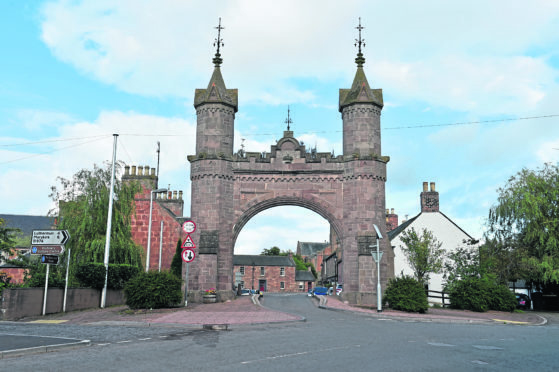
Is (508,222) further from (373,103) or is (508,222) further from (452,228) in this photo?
(373,103)

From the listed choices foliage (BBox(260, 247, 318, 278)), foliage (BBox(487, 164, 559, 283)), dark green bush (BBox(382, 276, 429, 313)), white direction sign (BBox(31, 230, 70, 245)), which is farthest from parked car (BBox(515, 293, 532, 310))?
foliage (BBox(260, 247, 318, 278))

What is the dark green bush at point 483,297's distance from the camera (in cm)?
2416

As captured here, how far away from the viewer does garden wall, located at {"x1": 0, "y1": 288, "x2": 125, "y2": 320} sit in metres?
18.4

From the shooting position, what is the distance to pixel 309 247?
395 feet

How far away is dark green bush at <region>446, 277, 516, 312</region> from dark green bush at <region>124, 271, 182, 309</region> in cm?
1472

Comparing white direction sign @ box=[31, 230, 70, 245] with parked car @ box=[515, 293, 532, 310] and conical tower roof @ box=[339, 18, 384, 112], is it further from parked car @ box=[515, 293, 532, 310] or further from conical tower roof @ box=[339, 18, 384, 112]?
parked car @ box=[515, 293, 532, 310]

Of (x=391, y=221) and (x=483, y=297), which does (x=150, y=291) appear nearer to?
(x=483, y=297)

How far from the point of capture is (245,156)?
30516 millimetres

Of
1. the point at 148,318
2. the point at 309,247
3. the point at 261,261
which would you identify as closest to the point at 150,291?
the point at 148,318

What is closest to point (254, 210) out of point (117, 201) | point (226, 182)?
point (226, 182)

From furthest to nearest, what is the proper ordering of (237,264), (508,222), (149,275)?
(237,264)
(508,222)
(149,275)

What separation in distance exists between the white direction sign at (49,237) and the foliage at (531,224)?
2516 centimetres

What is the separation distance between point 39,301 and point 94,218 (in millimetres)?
9453

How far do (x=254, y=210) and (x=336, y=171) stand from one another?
5666 mm
